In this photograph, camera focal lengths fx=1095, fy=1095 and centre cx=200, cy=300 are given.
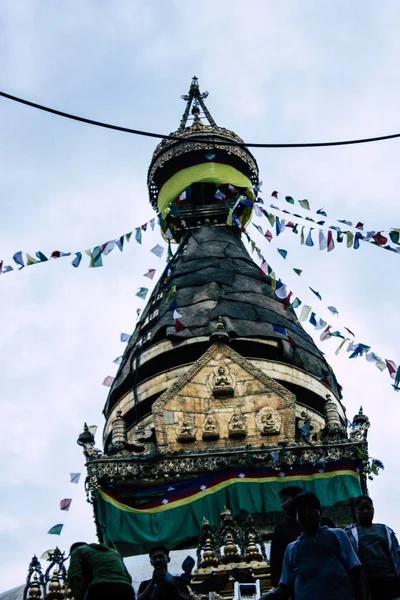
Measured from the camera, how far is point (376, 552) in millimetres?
9828

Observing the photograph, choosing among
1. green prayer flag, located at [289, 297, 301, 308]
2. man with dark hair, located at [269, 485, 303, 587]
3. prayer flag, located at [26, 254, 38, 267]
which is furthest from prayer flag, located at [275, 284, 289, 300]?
man with dark hair, located at [269, 485, 303, 587]

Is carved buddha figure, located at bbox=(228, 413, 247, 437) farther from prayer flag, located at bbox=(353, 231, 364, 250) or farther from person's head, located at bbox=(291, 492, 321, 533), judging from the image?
person's head, located at bbox=(291, 492, 321, 533)

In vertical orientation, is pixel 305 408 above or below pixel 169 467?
above

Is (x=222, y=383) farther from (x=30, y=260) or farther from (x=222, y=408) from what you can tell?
(x=30, y=260)

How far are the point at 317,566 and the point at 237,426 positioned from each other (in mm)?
11724

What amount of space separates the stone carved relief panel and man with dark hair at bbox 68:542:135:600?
1039 centimetres

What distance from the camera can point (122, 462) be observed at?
19.5 meters

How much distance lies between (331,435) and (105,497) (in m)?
4.41

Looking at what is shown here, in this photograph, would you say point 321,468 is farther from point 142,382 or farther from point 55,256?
point 55,256

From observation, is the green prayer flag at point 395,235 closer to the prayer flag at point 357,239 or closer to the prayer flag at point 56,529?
the prayer flag at point 357,239

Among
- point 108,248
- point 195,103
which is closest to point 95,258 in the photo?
point 108,248

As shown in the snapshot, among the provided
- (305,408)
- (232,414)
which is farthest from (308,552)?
(305,408)

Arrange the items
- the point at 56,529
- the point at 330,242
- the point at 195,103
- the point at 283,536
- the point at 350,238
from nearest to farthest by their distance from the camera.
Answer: the point at 283,536 < the point at 56,529 < the point at 350,238 < the point at 330,242 < the point at 195,103

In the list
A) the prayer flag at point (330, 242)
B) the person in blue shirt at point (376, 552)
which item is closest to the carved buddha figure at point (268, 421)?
the prayer flag at point (330, 242)
